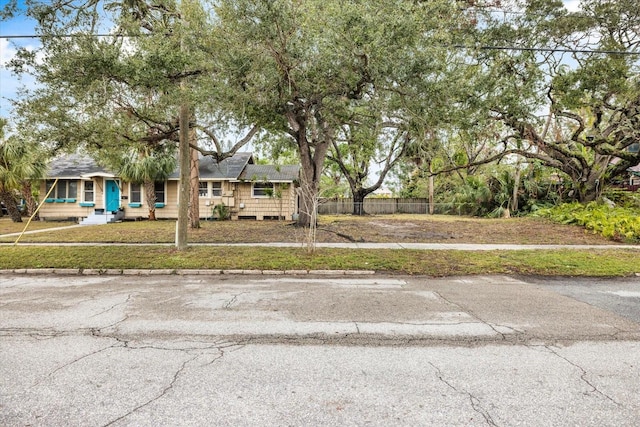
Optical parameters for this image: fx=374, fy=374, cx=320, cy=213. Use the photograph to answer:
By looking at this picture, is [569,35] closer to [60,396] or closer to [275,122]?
[275,122]

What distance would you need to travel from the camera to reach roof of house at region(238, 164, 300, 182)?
21311 mm

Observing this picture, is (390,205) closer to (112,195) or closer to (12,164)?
(112,195)

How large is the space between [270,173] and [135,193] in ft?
25.5

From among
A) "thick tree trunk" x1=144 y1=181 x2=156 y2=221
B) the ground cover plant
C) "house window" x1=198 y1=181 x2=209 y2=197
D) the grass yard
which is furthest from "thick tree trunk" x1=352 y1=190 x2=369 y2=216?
the grass yard

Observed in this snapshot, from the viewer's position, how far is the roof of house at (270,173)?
21.3 metres

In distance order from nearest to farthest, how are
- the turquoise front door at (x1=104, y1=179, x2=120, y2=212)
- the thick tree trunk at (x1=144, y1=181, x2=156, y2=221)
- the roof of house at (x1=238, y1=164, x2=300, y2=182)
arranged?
the thick tree trunk at (x1=144, y1=181, x2=156, y2=221), the turquoise front door at (x1=104, y1=179, x2=120, y2=212), the roof of house at (x1=238, y1=164, x2=300, y2=182)

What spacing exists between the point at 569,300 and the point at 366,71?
5.94 metres

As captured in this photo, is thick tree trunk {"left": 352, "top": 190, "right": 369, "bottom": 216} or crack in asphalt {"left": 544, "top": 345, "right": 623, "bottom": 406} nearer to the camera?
crack in asphalt {"left": 544, "top": 345, "right": 623, "bottom": 406}

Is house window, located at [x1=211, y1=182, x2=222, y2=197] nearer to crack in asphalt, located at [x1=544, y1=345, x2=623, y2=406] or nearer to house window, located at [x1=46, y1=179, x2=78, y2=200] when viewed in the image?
house window, located at [x1=46, y1=179, x2=78, y2=200]

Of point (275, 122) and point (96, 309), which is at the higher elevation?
point (275, 122)

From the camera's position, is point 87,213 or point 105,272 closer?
point 105,272

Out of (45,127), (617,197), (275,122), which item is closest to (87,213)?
(45,127)

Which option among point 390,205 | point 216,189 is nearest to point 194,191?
point 216,189

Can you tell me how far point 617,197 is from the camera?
60.4 feet
